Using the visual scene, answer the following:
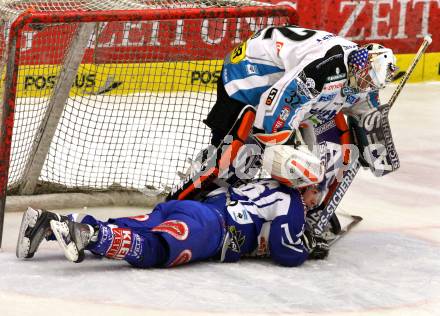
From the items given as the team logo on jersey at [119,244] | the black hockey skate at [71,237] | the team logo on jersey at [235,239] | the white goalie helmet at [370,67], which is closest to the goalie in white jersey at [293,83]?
the white goalie helmet at [370,67]

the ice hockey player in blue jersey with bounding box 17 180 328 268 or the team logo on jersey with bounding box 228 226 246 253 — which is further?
the team logo on jersey with bounding box 228 226 246 253

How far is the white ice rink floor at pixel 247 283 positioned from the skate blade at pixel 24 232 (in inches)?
1.5

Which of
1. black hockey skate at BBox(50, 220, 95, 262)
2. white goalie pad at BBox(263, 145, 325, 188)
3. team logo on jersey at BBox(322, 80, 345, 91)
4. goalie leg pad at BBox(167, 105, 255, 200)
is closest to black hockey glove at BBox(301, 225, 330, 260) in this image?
white goalie pad at BBox(263, 145, 325, 188)

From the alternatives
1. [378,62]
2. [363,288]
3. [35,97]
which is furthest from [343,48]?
[35,97]

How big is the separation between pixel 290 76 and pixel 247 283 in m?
0.79

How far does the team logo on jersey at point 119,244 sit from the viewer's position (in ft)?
11.9

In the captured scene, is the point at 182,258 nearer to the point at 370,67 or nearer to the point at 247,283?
the point at 247,283

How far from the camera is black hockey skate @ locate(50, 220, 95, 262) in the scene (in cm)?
355

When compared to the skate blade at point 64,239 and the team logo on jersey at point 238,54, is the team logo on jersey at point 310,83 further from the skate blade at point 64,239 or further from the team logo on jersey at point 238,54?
the skate blade at point 64,239

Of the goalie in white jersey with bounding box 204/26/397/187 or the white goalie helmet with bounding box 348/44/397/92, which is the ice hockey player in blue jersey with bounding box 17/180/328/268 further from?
the white goalie helmet with bounding box 348/44/397/92

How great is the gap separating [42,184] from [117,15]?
42.9 inches

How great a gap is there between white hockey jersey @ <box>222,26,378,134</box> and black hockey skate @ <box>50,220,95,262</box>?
2.73ft

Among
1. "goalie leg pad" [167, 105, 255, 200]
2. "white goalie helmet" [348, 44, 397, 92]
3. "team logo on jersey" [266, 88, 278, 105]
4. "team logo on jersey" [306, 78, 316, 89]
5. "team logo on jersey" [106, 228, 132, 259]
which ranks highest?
"white goalie helmet" [348, 44, 397, 92]

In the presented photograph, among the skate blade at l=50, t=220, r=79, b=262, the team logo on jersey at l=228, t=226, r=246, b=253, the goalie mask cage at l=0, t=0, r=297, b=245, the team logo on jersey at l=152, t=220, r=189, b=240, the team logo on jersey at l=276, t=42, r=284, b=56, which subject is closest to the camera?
the skate blade at l=50, t=220, r=79, b=262
